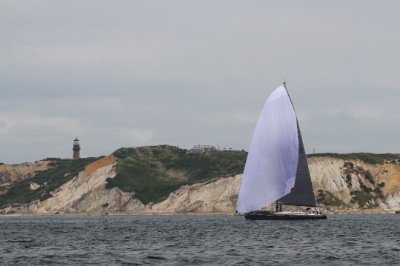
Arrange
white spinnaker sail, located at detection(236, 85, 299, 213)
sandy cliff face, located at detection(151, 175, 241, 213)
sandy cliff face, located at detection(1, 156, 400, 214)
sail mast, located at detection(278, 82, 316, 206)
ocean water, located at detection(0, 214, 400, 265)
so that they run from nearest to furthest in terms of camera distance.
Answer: ocean water, located at detection(0, 214, 400, 265) < white spinnaker sail, located at detection(236, 85, 299, 213) < sail mast, located at detection(278, 82, 316, 206) < sandy cliff face, located at detection(1, 156, 400, 214) < sandy cliff face, located at detection(151, 175, 241, 213)

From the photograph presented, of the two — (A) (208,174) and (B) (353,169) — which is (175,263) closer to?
(B) (353,169)

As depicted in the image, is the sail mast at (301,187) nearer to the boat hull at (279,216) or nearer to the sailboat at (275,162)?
the sailboat at (275,162)

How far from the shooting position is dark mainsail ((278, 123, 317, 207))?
4082 inches

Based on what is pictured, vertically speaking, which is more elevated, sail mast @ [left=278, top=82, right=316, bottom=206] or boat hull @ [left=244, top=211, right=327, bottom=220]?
sail mast @ [left=278, top=82, right=316, bottom=206]

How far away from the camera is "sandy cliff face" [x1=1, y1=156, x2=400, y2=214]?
16912 centimetres

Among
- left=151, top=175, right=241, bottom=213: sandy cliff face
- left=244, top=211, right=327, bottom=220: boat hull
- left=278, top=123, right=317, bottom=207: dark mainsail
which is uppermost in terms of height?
left=151, top=175, right=241, bottom=213: sandy cliff face

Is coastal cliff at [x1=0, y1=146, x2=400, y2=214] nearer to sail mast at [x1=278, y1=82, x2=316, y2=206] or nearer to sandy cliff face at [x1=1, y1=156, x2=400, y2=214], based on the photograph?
sandy cliff face at [x1=1, y1=156, x2=400, y2=214]

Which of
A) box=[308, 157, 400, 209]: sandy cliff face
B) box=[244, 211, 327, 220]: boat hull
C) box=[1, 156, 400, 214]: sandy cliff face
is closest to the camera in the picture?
box=[244, 211, 327, 220]: boat hull

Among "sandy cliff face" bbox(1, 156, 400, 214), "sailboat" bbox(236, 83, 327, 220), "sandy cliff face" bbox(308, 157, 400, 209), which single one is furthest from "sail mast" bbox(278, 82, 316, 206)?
"sandy cliff face" bbox(308, 157, 400, 209)

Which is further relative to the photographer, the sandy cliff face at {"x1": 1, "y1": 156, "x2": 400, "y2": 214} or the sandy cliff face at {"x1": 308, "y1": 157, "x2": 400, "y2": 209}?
the sandy cliff face at {"x1": 1, "y1": 156, "x2": 400, "y2": 214}

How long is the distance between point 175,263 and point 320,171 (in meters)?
125

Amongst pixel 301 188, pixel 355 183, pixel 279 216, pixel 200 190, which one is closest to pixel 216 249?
pixel 301 188

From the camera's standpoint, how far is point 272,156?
101875 millimetres

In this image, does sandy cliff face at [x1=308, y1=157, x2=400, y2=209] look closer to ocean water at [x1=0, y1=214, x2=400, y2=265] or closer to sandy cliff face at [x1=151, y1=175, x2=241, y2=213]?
sandy cliff face at [x1=151, y1=175, x2=241, y2=213]
